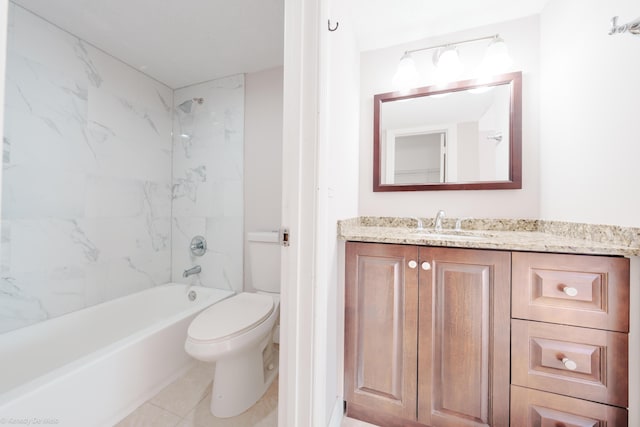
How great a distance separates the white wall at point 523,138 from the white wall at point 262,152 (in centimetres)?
67

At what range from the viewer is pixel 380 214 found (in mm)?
1835

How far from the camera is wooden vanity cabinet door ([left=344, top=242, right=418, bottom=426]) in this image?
Answer: 1238 mm

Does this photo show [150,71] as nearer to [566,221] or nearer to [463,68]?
[463,68]

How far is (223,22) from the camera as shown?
1702 mm

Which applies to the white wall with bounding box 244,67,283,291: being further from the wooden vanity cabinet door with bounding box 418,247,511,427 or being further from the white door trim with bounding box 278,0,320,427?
the wooden vanity cabinet door with bounding box 418,247,511,427

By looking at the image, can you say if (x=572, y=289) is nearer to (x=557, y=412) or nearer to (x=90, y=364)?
(x=557, y=412)

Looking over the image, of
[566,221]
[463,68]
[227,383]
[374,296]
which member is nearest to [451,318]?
[374,296]

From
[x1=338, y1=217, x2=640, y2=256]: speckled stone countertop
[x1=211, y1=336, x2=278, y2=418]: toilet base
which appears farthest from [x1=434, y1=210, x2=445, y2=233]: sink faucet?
[x1=211, y1=336, x2=278, y2=418]: toilet base

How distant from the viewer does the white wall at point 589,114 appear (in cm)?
103

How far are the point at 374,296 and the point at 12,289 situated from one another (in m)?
1.98

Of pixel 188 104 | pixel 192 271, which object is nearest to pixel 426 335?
pixel 192 271

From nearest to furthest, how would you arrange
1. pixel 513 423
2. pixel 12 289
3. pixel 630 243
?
pixel 630 243
pixel 513 423
pixel 12 289

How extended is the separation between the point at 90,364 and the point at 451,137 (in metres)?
2.22

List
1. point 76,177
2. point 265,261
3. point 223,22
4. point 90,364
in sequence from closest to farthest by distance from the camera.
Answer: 1. point 90,364
2. point 223,22
3. point 76,177
4. point 265,261
